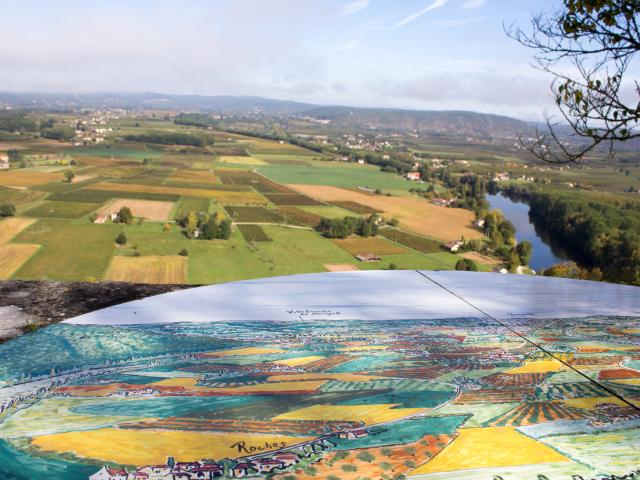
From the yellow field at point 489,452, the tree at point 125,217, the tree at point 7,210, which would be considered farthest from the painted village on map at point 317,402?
the tree at point 7,210

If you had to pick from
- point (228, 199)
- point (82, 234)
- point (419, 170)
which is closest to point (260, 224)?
point (228, 199)

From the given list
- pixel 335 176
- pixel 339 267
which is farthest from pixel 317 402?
pixel 335 176

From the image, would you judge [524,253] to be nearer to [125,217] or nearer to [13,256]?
[125,217]

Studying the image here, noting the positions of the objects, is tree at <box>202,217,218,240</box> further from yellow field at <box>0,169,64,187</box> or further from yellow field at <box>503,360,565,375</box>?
yellow field at <box>503,360,565,375</box>

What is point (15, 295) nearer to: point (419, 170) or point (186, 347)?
point (186, 347)

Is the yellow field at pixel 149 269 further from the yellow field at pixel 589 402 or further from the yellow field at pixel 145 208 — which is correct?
the yellow field at pixel 589 402
